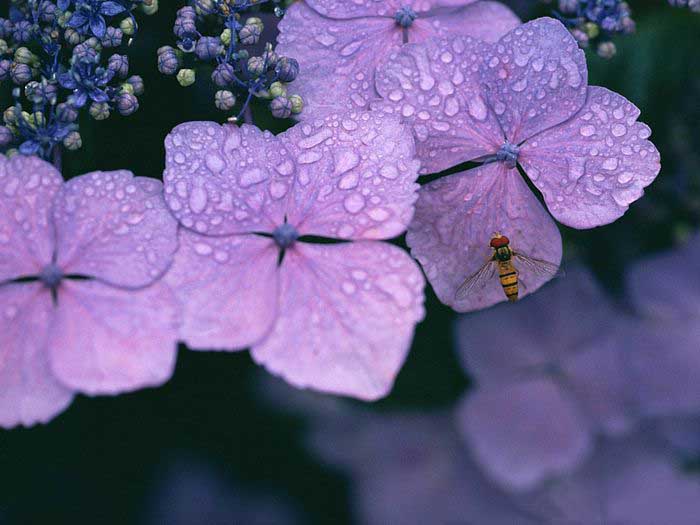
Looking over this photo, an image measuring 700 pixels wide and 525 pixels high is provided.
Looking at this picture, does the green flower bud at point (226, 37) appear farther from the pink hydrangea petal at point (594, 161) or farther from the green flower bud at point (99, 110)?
the pink hydrangea petal at point (594, 161)

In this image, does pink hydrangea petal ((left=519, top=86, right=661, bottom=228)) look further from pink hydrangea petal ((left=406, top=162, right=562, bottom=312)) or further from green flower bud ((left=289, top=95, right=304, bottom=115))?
green flower bud ((left=289, top=95, right=304, bottom=115))

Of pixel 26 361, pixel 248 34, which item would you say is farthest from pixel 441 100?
pixel 26 361

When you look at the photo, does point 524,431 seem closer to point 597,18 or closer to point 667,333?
point 667,333

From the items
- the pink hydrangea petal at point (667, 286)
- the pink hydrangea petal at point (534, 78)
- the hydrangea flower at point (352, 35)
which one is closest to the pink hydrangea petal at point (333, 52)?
the hydrangea flower at point (352, 35)

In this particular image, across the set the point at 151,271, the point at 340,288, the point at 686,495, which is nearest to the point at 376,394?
the point at 340,288

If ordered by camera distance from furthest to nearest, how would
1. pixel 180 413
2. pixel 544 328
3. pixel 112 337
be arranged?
pixel 544 328 < pixel 180 413 < pixel 112 337

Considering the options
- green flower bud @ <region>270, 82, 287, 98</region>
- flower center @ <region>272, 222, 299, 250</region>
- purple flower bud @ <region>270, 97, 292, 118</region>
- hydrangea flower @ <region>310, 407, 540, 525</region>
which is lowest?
hydrangea flower @ <region>310, 407, 540, 525</region>

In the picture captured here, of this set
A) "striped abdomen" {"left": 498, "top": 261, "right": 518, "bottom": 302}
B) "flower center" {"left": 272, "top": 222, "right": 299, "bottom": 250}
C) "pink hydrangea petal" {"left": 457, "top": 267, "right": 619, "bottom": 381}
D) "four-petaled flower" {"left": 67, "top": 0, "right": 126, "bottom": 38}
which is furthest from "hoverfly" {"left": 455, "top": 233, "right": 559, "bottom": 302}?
"four-petaled flower" {"left": 67, "top": 0, "right": 126, "bottom": 38}
